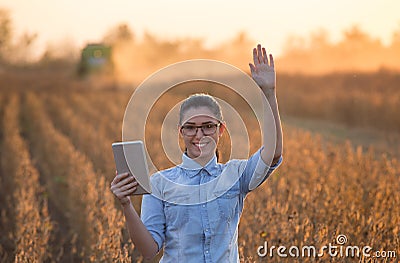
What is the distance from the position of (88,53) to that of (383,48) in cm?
1900

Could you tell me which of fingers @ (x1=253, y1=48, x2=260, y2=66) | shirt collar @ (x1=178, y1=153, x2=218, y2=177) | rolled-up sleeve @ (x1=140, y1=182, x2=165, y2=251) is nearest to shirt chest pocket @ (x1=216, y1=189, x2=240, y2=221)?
shirt collar @ (x1=178, y1=153, x2=218, y2=177)

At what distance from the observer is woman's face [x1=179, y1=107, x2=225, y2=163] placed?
2.91m

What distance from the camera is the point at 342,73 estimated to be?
86.2ft

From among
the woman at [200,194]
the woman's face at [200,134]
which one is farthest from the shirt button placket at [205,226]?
the woman's face at [200,134]

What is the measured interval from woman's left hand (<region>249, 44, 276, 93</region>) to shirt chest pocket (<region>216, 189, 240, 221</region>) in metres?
0.50

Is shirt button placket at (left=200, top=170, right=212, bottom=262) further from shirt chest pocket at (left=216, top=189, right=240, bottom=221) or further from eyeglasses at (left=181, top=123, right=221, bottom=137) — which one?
eyeglasses at (left=181, top=123, right=221, bottom=137)

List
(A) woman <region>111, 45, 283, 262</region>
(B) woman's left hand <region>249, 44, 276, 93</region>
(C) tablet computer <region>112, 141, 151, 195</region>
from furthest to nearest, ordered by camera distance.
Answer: (A) woman <region>111, 45, 283, 262</region> → (B) woman's left hand <region>249, 44, 276, 93</region> → (C) tablet computer <region>112, 141, 151, 195</region>

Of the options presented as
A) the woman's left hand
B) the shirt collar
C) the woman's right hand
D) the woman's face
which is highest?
the woman's left hand

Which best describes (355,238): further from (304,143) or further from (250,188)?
(304,143)

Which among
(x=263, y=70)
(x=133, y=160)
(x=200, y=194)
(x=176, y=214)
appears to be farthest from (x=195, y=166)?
(x=263, y=70)

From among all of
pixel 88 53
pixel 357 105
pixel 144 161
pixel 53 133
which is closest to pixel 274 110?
pixel 144 161

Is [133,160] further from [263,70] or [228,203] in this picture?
[263,70]

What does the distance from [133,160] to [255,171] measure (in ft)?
1.95

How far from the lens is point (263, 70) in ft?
9.25
